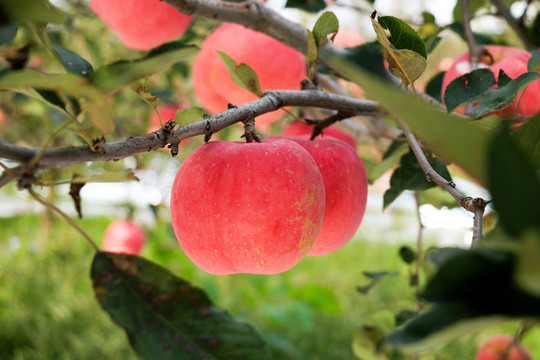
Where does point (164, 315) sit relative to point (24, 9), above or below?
below

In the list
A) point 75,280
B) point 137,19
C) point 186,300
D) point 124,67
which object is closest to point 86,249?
point 75,280

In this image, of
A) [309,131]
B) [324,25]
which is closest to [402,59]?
[324,25]

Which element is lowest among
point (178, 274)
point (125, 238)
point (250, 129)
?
point (178, 274)

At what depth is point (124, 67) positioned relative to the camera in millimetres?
251

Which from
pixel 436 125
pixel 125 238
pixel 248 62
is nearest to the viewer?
pixel 436 125

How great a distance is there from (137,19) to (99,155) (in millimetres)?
566

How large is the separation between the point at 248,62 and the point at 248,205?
415 millimetres

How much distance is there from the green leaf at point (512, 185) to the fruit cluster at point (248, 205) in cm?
23

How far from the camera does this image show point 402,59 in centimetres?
39

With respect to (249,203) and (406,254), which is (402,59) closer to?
(249,203)

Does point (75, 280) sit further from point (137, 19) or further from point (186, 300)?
point (186, 300)

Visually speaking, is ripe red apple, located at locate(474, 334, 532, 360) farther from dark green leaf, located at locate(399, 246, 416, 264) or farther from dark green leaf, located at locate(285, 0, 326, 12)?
dark green leaf, located at locate(285, 0, 326, 12)

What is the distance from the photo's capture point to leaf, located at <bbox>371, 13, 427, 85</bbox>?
37 cm

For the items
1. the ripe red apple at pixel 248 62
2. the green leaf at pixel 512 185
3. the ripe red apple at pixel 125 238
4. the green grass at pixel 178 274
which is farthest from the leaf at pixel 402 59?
the ripe red apple at pixel 125 238
